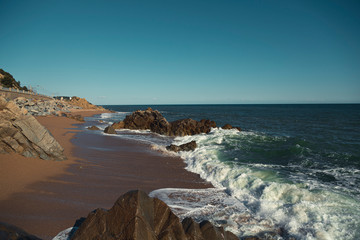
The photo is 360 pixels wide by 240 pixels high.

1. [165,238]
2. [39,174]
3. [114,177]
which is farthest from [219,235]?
[39,174]

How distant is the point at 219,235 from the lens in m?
3.62

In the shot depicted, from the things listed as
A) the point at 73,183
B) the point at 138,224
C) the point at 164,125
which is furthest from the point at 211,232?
the point at 164,125

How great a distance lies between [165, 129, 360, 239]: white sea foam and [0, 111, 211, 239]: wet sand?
1451mm

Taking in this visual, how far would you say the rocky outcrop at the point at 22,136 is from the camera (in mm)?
8136

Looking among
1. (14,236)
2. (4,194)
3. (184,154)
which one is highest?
(14,236)

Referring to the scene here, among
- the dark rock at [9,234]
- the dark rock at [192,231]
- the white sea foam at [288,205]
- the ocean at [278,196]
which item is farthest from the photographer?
the ocean at [278,196]

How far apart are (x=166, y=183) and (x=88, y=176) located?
314cm

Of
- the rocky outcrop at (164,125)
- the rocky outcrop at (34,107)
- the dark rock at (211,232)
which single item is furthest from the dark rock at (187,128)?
the dark rock at (211,232)

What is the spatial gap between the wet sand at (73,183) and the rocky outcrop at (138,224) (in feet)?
5.66

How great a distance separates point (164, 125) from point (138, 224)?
2046 cm

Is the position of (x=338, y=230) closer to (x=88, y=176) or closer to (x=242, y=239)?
(x=242, y=239)

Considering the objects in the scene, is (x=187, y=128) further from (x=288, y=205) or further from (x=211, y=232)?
(x=211, y=232)

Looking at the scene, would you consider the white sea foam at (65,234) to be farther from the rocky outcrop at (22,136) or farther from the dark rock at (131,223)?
the rocky outcrop at (22,136)

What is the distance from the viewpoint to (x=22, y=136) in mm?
8414
